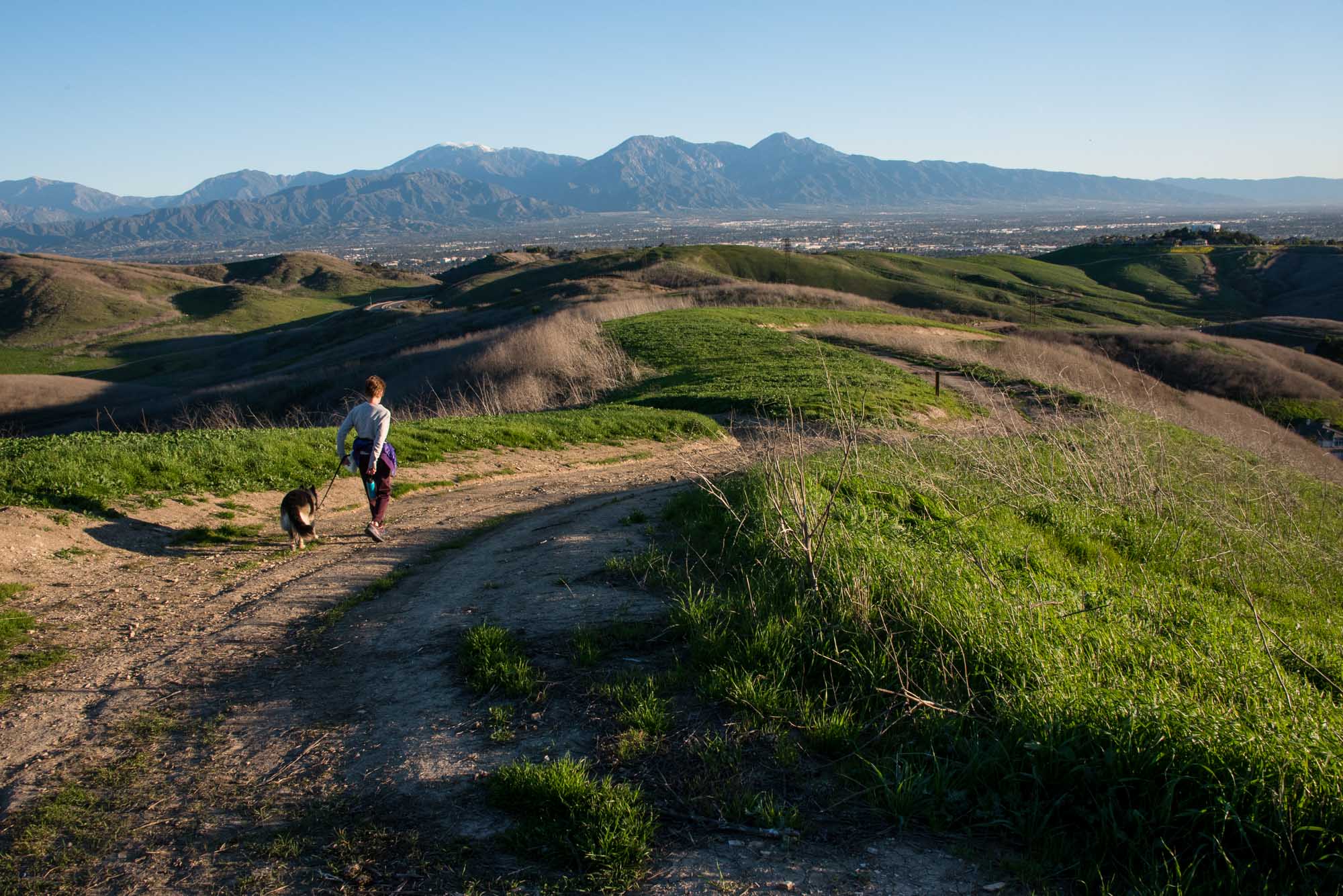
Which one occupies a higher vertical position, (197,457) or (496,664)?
(496,664)

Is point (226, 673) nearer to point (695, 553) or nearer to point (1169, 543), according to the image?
point (695, 553)

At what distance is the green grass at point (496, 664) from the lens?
16.6 feet

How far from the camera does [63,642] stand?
632 centimetres

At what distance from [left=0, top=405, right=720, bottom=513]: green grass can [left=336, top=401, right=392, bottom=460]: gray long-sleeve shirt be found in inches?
104

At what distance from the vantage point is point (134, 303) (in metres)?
91.3

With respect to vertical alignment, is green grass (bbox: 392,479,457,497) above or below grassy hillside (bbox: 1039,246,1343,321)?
above

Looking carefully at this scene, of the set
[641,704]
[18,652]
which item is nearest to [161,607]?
[18,652]

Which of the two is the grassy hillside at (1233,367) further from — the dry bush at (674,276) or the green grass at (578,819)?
the green grass at (578,819)

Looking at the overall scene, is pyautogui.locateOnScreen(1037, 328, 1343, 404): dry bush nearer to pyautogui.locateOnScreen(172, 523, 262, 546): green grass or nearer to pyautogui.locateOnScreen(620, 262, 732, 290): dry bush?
pyautogui.locateOnScreen(620, 262, 732, 290): dry bush

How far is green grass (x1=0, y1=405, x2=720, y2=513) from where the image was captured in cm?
949

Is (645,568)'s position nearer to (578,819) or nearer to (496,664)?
(496,664)

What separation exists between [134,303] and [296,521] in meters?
99.2

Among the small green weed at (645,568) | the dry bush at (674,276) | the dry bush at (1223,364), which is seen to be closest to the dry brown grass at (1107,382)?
the dry bush at (1223,364)

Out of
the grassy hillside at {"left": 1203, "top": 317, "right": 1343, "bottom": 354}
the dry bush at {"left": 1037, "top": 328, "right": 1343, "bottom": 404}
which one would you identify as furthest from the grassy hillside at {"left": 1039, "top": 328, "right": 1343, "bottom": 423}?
the grassy hillside at {"left": 1203, "top": 317, "right": 1343, "bottom": 354}
